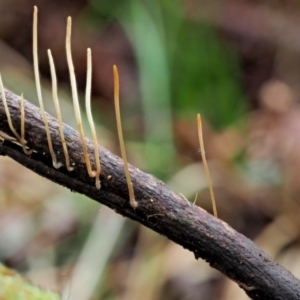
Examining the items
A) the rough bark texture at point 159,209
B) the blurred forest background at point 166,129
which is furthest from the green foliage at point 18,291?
the blurred forest background at point 166,129

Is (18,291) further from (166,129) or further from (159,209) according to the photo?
(166,129)

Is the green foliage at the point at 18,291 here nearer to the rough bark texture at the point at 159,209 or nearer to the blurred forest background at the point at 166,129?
the rough bark texture at the point at 159,209

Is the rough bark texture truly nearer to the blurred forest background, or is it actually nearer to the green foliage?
the green foliage

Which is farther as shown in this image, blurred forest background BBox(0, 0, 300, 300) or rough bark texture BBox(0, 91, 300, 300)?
blurred forest background BBox(0, 0, 300, 300)

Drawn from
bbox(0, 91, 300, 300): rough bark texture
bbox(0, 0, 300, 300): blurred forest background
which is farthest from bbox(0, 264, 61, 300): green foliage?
bbox(0, 0, 300, 300): blurred forest background

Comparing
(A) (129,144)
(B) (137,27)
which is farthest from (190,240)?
(B) (137,27)

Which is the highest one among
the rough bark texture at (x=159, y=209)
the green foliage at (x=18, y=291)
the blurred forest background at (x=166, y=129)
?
the blurred forest background at (x=166, y=129)

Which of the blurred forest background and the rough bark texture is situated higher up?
the blurred forest background
